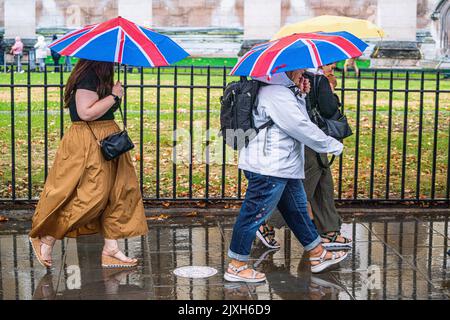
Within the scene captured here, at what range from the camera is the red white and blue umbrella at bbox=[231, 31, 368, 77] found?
5676 millimetres

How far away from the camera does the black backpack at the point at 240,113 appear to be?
19.4 feet

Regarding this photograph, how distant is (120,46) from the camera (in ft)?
19.5

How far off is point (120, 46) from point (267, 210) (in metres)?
1.60

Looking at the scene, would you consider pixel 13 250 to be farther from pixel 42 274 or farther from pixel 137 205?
pixel 137 205

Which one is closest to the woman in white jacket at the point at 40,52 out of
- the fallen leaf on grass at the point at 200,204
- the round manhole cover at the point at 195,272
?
the fallen leaf on grass at the point at 200,204

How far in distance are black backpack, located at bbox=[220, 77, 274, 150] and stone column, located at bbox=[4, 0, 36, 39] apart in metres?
33.9

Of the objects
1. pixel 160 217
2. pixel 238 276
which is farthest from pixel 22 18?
pixel 238 276

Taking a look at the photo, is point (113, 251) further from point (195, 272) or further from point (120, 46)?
point (120, 46)

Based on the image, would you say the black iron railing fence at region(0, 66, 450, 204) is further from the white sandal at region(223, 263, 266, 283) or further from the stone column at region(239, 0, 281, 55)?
the stone column at region(239, 0, 281, 55)

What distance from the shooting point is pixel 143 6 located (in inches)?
1499

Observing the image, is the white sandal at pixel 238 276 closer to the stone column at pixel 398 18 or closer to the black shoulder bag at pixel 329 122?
the black shoulder bag at pixel 329 122

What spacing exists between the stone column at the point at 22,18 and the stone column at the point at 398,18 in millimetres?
15791

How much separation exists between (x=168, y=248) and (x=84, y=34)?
214 cm

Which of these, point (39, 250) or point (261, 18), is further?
point (261, 18)
